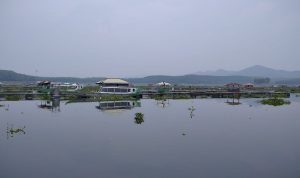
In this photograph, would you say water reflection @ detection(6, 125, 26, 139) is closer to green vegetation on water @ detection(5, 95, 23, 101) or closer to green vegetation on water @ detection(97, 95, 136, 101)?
green vegetation on water @ detection(97, 95, 136, 101)

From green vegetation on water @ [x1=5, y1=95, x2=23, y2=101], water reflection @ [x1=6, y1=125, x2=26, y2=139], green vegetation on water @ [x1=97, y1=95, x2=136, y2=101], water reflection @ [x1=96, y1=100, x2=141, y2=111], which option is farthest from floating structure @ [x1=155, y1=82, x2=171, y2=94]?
water reflection @ [x1=6, y1=125, x2=26, y2=139]

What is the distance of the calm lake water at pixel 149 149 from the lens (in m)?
16.3

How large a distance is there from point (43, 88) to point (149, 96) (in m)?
24.4

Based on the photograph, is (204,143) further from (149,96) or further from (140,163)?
(149,96)

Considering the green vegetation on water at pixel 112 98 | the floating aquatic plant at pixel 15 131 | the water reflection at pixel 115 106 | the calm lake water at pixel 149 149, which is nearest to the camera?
the calm lake water at pixel 149 149

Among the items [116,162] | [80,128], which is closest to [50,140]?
[80,128]

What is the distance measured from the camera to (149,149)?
2070 centimetres

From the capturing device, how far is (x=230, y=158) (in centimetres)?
1870

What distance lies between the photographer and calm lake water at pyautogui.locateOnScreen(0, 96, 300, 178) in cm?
1634

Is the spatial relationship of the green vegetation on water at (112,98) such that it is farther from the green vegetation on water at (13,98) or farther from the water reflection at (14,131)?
the water reflection at (14,131)

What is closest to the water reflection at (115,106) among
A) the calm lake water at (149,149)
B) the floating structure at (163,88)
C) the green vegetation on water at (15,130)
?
the calm lake water at (149,149)

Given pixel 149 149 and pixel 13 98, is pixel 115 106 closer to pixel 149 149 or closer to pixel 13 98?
pixel 13 98

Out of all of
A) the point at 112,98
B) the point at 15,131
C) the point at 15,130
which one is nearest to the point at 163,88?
the point at 112,98

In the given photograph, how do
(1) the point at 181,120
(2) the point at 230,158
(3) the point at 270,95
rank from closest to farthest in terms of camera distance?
(2) the point at 230,158 < (1) the point at 181,120 < (3) the point at 270,95
